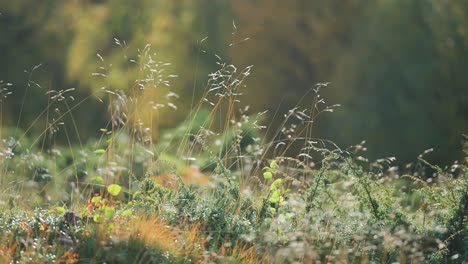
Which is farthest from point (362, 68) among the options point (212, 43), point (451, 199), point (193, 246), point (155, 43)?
point (193, 246)

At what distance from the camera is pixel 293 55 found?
40.4 feet

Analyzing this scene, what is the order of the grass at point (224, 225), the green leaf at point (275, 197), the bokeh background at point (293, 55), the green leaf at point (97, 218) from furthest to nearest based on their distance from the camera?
the bokeh background at point (293, 55)
the green leaf at point (275, 197)
the green leaf at point (97, 218)
the grass at point (224, 225)

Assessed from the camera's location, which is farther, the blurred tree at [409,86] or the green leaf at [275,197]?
the blurred tree at [409,86]

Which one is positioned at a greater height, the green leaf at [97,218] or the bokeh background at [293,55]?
the green leaf at [97,218]

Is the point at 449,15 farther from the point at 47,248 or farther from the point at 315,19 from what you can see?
the point at 47,248

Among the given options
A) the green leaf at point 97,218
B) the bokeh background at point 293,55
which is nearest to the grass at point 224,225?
the green leaf at point 97,218

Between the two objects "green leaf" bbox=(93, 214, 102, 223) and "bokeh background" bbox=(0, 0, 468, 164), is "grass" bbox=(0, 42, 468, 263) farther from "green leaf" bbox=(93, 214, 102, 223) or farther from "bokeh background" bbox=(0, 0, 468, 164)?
"bokeh background" bbox=(0, 0, 468, 164)

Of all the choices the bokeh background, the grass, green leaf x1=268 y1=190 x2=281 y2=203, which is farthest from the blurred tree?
green leaf x1=268 y1=190 x2=281 y2=203

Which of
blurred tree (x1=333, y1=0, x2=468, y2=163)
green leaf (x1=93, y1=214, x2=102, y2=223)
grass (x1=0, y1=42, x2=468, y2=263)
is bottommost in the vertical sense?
blurred tree (x1=333, y1=0, x2=468, y2=163)

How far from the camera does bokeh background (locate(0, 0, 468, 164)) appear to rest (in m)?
Answer: 11.3

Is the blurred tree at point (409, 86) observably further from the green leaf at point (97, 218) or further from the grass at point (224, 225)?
the green leaf at point (97, 218)

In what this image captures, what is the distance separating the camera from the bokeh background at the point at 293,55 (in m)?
11.3

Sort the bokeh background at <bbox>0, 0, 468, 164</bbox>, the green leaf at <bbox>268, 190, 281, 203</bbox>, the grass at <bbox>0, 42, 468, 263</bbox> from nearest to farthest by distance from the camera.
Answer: the grass at <bbox>0, 42, 468, 263</bbox>, the green leaf at <bbox>268, 190, 281, 203</bbox>, the bokeh background at <bbox>0, 0, 468, 164</bbox>

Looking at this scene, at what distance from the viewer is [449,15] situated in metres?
11.6
